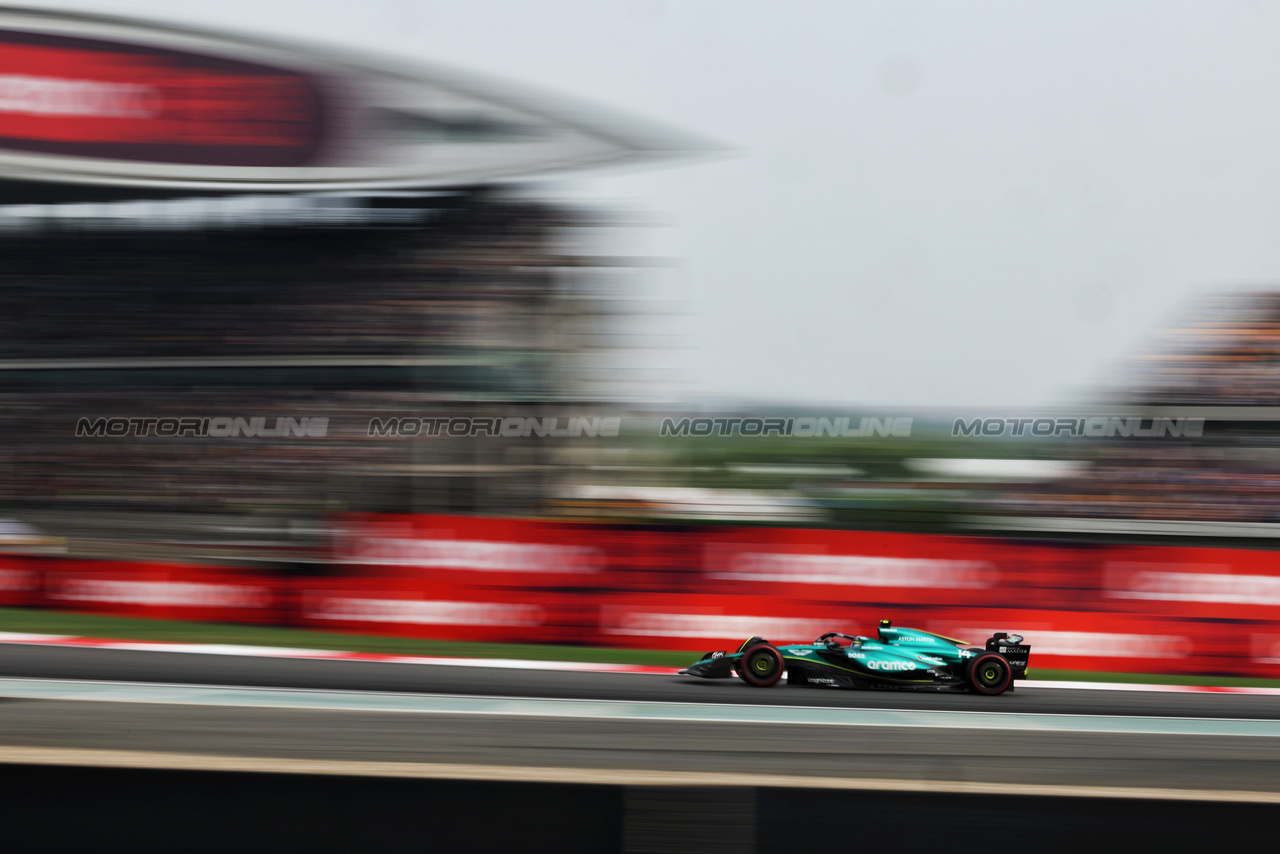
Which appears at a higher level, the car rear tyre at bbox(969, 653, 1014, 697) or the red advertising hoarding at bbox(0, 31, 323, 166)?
the red advertising hoarding at bbox(0, 31, 323, 166)

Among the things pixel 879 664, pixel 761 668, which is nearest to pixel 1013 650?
pixel 879 664

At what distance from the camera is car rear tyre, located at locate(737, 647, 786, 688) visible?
684cm

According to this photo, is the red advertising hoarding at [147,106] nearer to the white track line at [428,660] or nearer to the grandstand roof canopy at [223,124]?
the grandstand roof canopy at [223,124]

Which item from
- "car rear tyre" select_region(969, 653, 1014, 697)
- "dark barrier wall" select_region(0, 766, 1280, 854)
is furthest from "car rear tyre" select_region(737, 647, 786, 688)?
"dark barrier wall" select_region(0, 766, 1280, 854)

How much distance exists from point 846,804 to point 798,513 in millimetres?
8012

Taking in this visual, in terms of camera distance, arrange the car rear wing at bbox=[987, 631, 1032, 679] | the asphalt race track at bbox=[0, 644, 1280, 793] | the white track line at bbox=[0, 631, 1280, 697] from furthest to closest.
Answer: the white track line at bbox=[0, 631, 1280, 697]
the car rear wing at bbox=[987, 631, 1032, 679]
the asphalt race track at bbox=[0, 644, 1280, 793]

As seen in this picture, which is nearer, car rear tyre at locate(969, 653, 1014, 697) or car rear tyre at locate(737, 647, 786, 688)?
car rear tyre at locate(737, 647, 786, 688)

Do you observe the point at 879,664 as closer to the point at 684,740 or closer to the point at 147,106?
the point at 684,740

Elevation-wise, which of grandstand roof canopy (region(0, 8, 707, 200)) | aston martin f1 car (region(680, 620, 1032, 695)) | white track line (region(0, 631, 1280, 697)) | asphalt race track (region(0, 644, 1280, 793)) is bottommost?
white track line (region(0, 631, 1280, 697))

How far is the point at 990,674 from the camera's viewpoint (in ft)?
23.1

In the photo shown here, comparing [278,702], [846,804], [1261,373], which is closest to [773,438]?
[1261,373]

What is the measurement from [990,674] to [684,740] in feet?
11.1

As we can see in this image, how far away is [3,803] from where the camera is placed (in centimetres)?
223

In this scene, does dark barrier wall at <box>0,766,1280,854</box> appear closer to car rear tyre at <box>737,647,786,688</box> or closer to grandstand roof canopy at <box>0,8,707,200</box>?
car rear tyre at <box>737,647,786,688</box>
